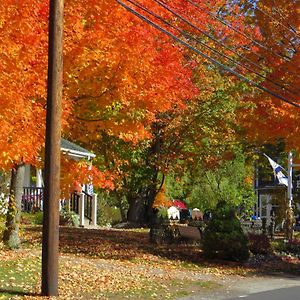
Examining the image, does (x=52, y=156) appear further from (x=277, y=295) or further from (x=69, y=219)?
(x=69, y=219)

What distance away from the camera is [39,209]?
2588 cm

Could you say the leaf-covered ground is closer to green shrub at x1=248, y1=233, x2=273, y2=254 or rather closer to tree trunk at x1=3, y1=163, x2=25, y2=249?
tree trunk at x1=3, y1=163, x2=25, y2=249

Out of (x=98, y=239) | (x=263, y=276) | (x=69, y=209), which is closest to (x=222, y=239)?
(x=263, y=276)

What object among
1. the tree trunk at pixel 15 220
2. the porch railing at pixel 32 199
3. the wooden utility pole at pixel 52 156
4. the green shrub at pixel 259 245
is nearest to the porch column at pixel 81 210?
the porch railing at pixel 32 199

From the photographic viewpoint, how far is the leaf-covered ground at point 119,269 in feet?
36.6

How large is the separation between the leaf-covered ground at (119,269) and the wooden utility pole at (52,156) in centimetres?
65

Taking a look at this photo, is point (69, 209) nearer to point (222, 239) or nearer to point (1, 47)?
point (222, 239)

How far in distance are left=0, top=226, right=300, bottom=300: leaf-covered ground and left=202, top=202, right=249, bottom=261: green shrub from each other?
1.06 feet

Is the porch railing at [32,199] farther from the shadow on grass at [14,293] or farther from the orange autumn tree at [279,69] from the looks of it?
the shadow on grass at [14,293]

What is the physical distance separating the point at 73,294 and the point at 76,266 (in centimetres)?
270

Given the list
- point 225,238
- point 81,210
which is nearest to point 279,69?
point 225,238

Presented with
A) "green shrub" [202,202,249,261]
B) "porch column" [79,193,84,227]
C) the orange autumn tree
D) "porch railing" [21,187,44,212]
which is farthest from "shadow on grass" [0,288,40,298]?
"porch railing" [21,187,44,212]

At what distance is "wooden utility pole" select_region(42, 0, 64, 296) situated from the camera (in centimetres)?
1005

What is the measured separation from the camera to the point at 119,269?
45.3 ft
